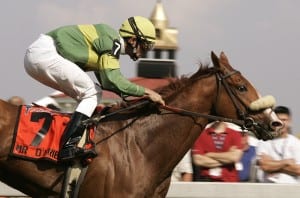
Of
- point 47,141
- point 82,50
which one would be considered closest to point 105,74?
point 82,50

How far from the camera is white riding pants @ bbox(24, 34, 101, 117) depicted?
6.57m

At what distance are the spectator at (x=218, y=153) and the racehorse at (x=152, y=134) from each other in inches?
62.9

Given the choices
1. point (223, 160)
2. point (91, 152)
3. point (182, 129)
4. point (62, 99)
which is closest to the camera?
point (91, 152)

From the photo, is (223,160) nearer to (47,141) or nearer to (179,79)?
(179,79)

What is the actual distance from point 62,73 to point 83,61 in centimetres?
21

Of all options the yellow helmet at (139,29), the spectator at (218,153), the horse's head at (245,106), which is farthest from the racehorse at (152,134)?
the spectator at (218,153)

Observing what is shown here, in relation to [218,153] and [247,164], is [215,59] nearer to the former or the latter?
[218,153]

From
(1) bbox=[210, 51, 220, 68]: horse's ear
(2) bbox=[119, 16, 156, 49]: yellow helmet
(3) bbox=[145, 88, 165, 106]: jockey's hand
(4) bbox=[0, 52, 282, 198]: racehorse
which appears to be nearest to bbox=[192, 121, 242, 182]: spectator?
(4) bbox=[0, 52, 282, 198]: racehorse

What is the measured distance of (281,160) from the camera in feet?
27.9

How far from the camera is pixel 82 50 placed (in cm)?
661

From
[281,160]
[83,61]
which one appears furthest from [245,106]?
[281,160]

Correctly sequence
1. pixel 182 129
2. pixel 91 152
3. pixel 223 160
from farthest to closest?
pixel 223 160
pixel 182 129
pixel 91 152

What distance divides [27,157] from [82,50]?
1010 millimetres

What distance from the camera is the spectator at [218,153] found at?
8.56 meters
